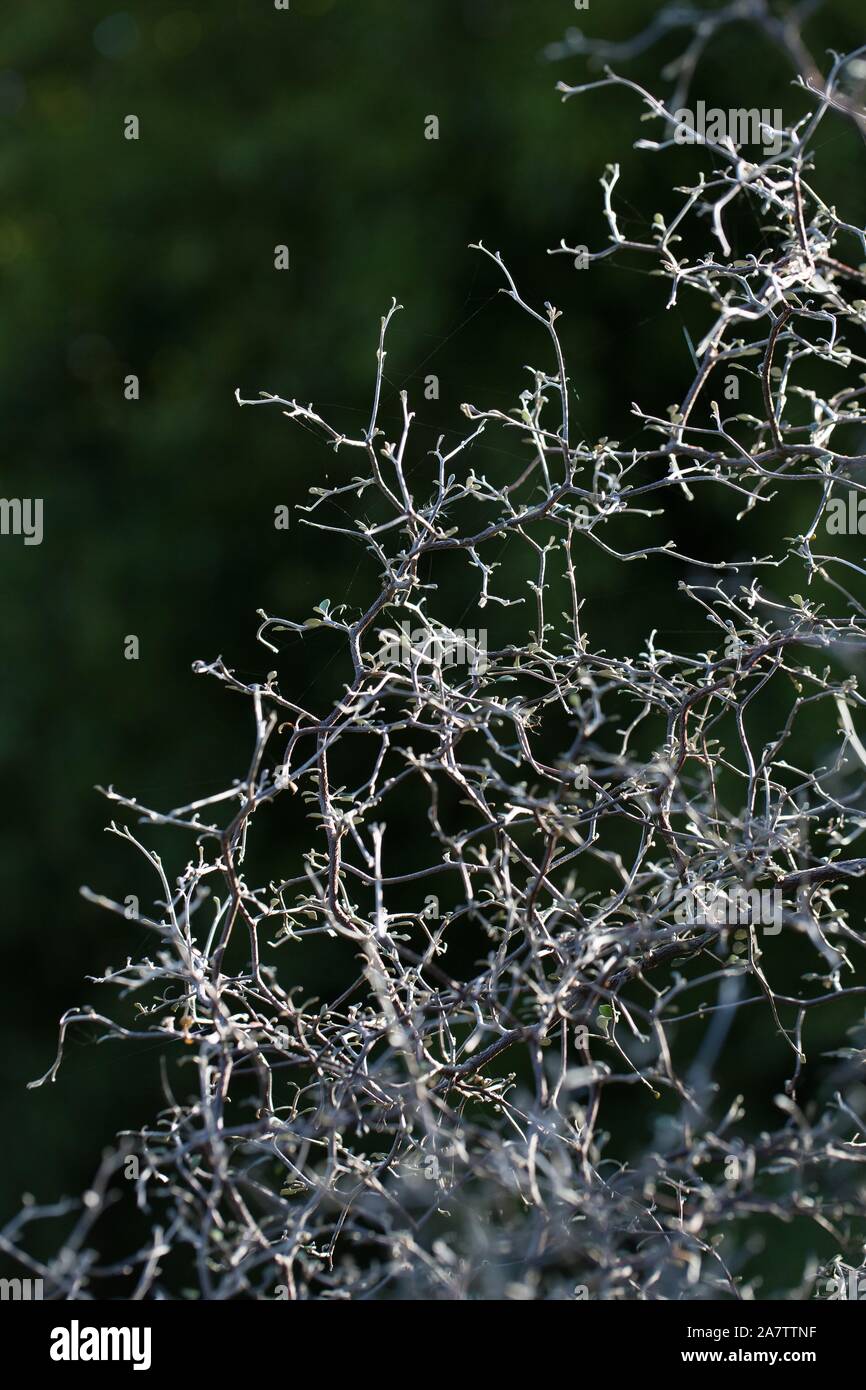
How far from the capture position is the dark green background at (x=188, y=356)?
10.4 ft

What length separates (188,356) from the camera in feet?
12.6

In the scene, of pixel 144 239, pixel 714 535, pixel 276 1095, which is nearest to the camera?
pixel 276 1095

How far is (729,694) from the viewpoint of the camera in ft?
3.27

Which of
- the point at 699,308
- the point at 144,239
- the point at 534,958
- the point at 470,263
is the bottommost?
the point at 534,958

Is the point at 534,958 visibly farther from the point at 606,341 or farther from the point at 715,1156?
the point at 606,341

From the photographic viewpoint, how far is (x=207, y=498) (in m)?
3.73

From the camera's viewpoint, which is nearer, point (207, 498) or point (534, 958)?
point (534, 958)

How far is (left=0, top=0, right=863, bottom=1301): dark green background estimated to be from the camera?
3162 mm

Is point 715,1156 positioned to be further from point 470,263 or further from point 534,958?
point 470,263

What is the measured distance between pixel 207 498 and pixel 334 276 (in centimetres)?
66

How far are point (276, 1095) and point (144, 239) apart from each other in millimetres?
2537

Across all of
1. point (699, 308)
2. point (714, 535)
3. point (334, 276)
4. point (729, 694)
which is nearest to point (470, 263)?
point (334, 276)

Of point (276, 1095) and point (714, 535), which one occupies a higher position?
point (714, 535)

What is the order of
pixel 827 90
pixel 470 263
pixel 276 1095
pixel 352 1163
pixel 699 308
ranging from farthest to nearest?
pixel 470 263 → pixel 699 308 → pixel 276 1095 → pixel 352 1163 → pixel 827 90
